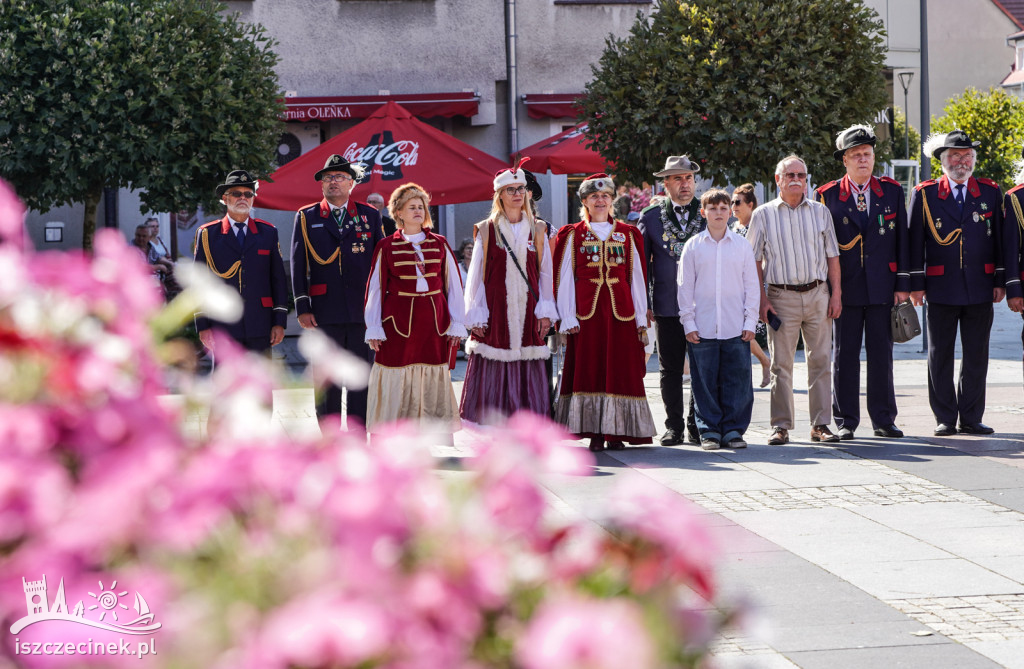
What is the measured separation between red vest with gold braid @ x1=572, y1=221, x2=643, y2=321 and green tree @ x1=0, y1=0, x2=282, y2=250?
7.25 m

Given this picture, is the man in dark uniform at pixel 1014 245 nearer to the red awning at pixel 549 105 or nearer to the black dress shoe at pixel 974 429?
the black dress shoe at pixel 974 429

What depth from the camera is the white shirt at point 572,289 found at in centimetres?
957

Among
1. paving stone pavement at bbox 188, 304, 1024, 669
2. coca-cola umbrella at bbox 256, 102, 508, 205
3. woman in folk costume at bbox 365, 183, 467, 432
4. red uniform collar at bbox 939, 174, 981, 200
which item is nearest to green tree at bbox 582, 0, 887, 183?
coca-cola umbrella at bbox 256, 102, 508, 205

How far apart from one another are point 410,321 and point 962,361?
403cm

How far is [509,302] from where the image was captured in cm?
962

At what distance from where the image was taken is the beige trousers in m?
9.82

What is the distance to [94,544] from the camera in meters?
1.30

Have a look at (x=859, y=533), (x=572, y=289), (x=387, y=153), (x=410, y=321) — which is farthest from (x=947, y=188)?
(x=387, y=153)

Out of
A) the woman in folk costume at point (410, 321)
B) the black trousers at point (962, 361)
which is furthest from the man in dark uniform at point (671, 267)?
the black trousers at point (962, 361)

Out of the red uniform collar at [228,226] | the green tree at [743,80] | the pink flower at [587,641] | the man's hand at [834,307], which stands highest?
the green tree at [743,80]

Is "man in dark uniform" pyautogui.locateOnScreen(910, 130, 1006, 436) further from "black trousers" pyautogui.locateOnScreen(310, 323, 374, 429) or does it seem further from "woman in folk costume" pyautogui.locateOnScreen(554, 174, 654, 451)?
"black trousers" pyautogui.locateOnScreen(310, 323, 374, 429)

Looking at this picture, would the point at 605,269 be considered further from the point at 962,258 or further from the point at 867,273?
the point at 962,258

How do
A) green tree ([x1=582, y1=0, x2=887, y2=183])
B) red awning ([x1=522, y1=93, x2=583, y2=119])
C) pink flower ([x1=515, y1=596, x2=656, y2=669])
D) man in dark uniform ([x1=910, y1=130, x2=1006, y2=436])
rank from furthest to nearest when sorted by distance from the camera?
red awning ([x1=522, y1=93, x2=583, y2=119]) < green tree ([x1=582, y1=0, x2=887, y2=183]) < man in dark uniform ([x1=910, y1=130, x2=1006, y2=436]) < pink flower ([x1=515, y1=596, x2=656, y2=669])

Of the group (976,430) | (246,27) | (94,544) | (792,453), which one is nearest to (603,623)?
(94,544)
